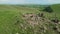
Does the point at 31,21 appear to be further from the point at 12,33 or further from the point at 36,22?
the point at 12,33

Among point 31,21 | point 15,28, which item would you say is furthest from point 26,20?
point 15,28

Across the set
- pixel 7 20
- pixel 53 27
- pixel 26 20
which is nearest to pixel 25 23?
pixel 26 20

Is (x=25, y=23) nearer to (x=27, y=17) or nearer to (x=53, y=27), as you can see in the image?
(x=27, y=17)

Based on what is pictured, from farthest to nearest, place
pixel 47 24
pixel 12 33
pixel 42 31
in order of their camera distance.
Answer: pixel 47 24 → pixel 42 31 → pixel 12 33

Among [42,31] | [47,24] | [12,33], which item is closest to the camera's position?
[12,33]

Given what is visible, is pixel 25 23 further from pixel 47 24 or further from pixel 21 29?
pixel 47 24

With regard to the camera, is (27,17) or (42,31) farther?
(27,17)

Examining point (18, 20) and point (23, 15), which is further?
point (23, 15)

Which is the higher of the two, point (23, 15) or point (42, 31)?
point (23, 15)
